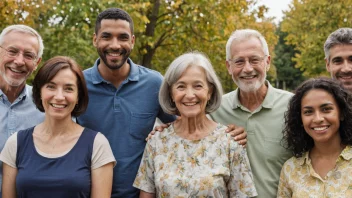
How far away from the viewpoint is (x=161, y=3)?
12969 millimetres

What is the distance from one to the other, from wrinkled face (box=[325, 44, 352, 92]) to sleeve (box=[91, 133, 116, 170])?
8.43 ft

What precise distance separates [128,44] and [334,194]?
2.47m

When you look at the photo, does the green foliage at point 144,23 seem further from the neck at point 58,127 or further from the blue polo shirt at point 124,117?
the neck at point 58,127

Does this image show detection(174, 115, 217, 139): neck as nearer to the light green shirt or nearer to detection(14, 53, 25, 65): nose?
the light green shirt

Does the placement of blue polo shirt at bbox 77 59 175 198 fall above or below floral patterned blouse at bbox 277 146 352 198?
above

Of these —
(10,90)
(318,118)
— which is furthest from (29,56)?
(318,118)

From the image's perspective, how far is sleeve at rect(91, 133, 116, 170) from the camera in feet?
12.4

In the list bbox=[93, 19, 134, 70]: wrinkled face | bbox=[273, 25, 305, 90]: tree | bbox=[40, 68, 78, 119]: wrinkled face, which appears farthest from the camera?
bbox=[273, 25, 305, 90]: tree

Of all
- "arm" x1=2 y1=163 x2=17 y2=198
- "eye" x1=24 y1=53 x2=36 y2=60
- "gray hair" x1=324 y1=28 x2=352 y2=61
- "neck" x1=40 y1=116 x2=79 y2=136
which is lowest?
"arm" x1=2 y1=163 x2=17 y2=198

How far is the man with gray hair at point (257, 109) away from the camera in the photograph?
4.30m

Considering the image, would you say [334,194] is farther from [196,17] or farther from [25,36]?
[196,17]

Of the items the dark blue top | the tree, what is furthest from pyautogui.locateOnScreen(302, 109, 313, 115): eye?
the tree

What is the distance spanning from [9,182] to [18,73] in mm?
1266

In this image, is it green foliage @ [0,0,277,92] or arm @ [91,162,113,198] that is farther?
green foliage @ [0,0,277,92]
